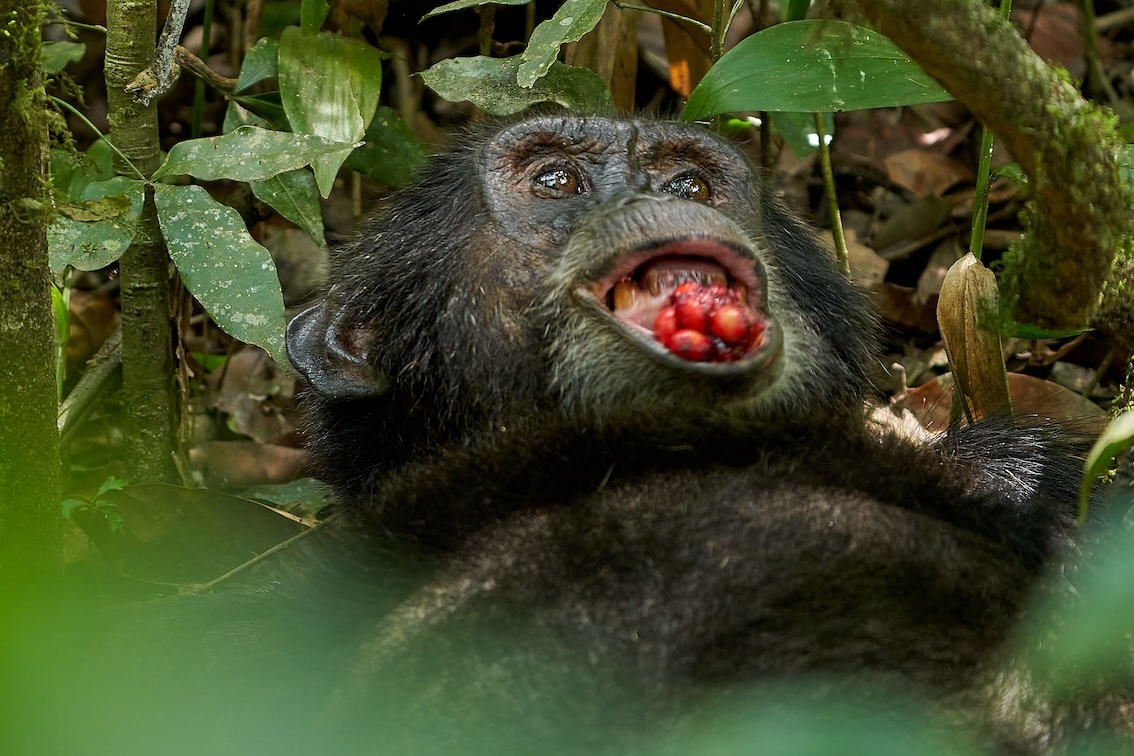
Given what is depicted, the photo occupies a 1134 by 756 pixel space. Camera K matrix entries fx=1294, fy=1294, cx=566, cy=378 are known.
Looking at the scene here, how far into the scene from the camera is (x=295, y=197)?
5.15m

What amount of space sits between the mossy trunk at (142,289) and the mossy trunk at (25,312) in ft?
5.80

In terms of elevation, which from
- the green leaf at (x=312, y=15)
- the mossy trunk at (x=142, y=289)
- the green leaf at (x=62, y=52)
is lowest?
the mossy trunk at (x=142, y=289)

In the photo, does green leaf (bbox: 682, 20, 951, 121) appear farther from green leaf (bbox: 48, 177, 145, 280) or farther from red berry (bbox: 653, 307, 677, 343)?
green leaf (bbox: 48, 177, 145, 280)

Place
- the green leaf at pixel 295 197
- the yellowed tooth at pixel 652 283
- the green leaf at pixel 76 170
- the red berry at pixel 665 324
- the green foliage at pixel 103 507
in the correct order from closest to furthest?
1. the red berry at pixel 665 324
2. the yellowed tooth at pixel 652 283
3. the green foliage at pixel 103 507
4. the green leaf at pixel 76 170
5. the green leaf at pixel 295 197

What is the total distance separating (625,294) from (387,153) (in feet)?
7.66

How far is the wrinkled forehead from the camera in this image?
4.26 meters

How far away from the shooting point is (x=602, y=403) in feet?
11.8

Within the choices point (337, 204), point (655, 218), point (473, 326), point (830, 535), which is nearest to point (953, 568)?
point (830, 535)

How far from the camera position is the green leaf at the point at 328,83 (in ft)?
16.9

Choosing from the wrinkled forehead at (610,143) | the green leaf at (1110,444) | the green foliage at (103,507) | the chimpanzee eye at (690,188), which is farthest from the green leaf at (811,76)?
the green foliage at (103,507)

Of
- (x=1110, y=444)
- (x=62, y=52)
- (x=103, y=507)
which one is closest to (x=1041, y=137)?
(x=1110, y=444)

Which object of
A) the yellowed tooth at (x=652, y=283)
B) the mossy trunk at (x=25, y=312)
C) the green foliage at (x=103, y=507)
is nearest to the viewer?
the mossy trunk at (x=25, y=312)

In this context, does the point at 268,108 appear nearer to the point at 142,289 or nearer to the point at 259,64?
the point at 259,64

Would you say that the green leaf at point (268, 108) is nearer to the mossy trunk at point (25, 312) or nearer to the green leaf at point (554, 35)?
the green leaf at point (554, 35)
